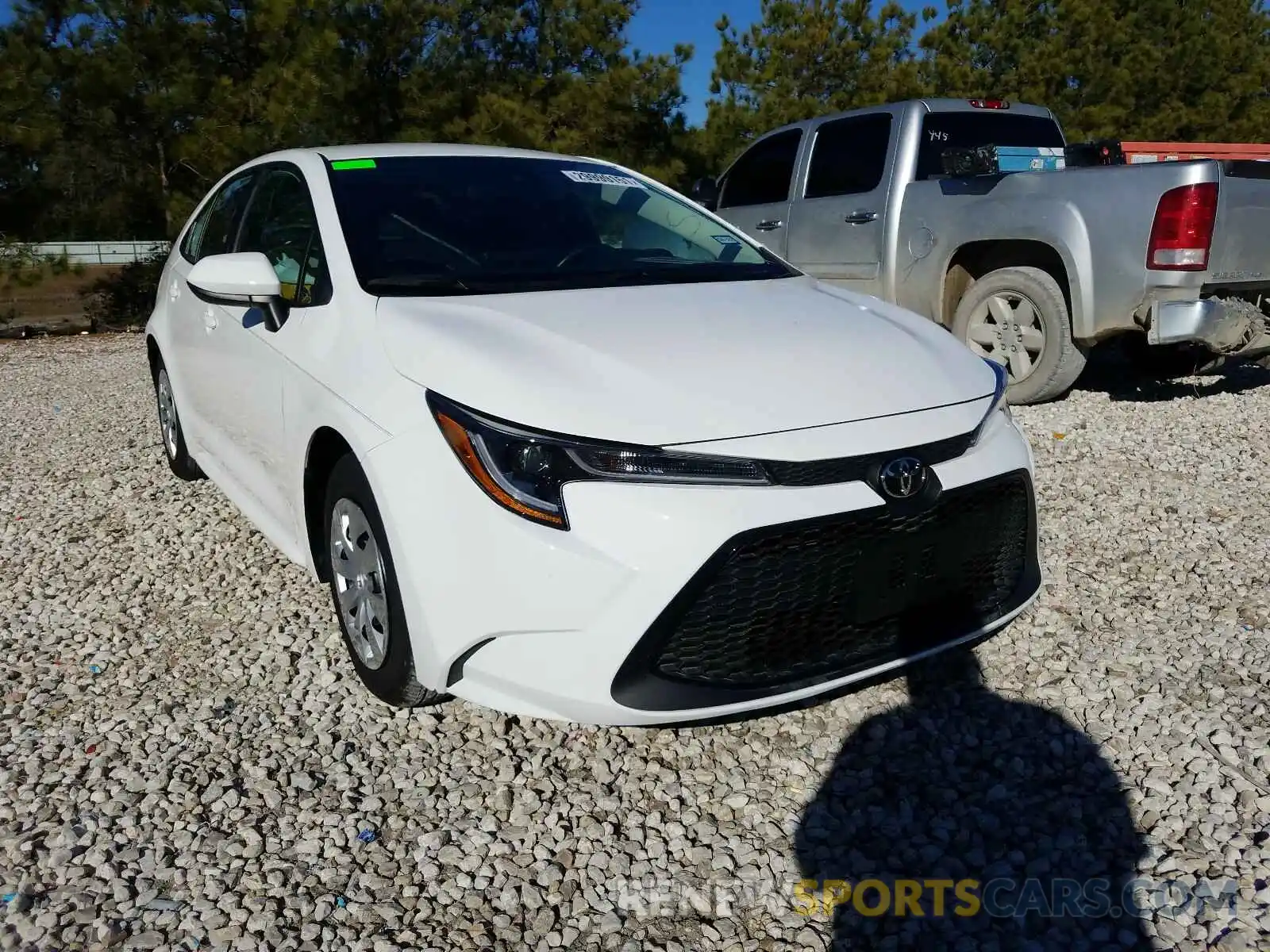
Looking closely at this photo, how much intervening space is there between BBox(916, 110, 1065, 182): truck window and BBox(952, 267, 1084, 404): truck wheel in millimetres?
968

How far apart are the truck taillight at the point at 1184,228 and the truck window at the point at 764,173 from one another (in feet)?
9.12

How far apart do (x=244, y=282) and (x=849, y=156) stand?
514cm

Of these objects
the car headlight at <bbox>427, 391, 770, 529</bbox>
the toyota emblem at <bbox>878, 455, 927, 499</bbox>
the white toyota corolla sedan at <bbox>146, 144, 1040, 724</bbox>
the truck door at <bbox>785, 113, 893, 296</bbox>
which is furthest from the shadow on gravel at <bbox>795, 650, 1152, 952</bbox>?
the truck door at <bbox>785, 113, 893, 296</bbox>

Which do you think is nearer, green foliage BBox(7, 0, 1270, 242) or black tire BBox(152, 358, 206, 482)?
black tire BBox(152, 358, 206, 482)

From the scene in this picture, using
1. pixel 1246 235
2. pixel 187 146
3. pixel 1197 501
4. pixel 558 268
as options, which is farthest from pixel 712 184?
pixel 187 146

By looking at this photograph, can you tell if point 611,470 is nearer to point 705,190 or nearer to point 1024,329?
point 1024,329

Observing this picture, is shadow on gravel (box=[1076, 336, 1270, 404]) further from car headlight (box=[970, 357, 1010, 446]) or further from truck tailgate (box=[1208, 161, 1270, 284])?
car headlight (box=[970, 357, 1010, 446])

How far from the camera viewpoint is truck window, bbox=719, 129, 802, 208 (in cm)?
752

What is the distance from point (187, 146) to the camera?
12.0 meters

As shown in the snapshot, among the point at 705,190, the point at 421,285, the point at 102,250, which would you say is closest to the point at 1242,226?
the point at 705,190

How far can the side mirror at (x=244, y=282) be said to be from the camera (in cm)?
295

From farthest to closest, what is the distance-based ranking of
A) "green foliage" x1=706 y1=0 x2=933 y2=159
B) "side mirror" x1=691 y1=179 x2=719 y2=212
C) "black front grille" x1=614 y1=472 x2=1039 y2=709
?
"green foliage" x1=706 y1=0 x2=933 y2=159
"side mirror" x1=691 y1=179 x2=719 y2=212
"black front grille" x1=614 y1=472 x2=1039 y2=709

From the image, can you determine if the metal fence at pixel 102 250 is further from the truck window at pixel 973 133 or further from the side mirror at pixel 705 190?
the truck window at pixel 973 133

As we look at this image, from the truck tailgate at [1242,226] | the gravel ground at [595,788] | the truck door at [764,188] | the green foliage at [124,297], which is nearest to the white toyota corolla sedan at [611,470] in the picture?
the gravel ground at [595,788]
